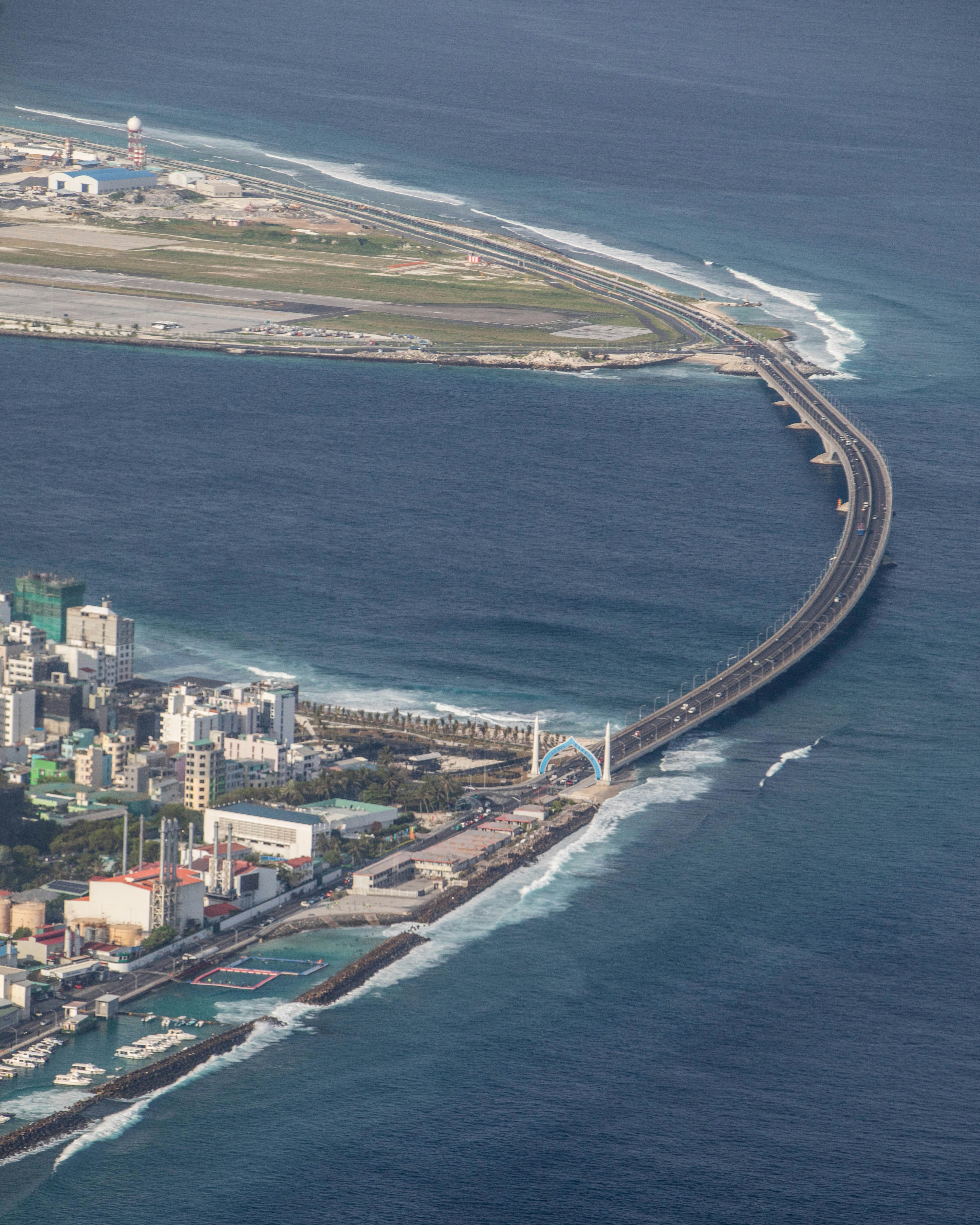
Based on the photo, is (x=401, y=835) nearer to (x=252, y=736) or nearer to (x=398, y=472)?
(x=252, y=736)

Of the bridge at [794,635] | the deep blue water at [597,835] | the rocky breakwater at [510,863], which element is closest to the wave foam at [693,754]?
the deep blue water at [597,835]

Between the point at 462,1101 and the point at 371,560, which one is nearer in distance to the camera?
the point at 462,1101

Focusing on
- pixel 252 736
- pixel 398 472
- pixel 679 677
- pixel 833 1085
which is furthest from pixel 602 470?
pixel 833 1085

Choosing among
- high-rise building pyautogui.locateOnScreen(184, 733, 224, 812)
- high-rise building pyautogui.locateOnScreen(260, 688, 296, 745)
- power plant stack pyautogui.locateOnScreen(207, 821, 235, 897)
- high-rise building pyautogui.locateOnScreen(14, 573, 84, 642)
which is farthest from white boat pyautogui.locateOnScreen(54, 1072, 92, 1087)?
high-rise building pyautogui.locateOnScreen(14, 573, 84, 642)

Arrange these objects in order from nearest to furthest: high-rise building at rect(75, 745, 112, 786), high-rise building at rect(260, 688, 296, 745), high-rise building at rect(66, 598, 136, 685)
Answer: high-rise building at rect(75, 745, 112, 786) < high-rise building at rect(260, 688, 296, 745) < high-rise building at rect(66, 598, 136, 685)

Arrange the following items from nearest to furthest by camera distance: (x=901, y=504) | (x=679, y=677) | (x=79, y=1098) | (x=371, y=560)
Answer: (x=79, y=1098)
(x=679, y=677)
(x=371, y=560)
(x=901, y=504)

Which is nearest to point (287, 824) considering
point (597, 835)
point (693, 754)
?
point (597, 835)

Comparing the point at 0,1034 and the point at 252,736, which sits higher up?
the point at 252,736

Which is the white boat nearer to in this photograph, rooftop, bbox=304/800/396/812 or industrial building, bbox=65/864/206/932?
industrial building, bbox=65/864/206/932
